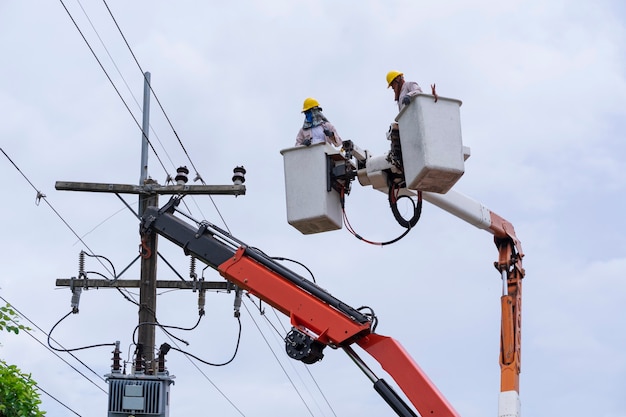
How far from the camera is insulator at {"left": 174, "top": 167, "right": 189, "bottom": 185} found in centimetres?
1518

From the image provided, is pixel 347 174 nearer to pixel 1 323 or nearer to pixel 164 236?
pixel 164 236

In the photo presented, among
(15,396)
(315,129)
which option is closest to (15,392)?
(15,396)

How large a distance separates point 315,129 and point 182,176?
11.5 feet

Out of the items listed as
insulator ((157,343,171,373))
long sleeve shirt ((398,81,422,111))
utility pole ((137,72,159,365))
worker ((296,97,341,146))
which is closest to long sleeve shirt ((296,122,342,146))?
worker ((296,97,341,146))

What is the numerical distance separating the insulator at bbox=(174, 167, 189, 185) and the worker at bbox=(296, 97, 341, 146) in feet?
10.6

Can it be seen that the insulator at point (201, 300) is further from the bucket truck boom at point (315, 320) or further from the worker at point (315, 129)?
the worker at point (315, 129)

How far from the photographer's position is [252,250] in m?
12.9

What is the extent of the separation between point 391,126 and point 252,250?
259 centimetres

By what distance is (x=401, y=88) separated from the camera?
1165 cm

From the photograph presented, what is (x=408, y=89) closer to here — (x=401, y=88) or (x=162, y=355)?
(x=401, y=88)

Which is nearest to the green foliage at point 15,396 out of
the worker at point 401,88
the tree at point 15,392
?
the tree at point 15,392

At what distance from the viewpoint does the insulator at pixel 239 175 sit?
602 inches

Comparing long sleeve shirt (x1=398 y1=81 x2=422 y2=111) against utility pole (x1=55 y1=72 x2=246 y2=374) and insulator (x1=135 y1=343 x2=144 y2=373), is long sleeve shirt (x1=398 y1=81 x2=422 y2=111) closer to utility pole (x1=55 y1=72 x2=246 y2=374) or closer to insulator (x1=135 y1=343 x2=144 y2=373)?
utility pole (x1=55 y1=72 x2=246 y2=374)

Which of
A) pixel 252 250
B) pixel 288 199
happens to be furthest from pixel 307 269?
pixel 288 199
